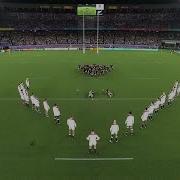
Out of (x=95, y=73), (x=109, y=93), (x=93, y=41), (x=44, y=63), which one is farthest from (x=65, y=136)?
(x=93, y=41)

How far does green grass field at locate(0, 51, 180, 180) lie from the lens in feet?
52.4

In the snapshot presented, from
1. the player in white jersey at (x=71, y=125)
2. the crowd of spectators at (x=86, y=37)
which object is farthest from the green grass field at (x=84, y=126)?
the crowd of spectators at (x=86, y=37)

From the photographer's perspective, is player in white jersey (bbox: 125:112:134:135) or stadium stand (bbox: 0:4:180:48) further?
stadium stand (bbox: 0:4:180:48)

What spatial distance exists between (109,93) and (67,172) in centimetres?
1122

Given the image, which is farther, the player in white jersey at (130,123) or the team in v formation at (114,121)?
the player in white jersey at (130,123)

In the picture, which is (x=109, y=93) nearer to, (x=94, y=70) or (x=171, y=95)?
(x=171, y=95)

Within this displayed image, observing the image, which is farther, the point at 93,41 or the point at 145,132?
the point at 93,41

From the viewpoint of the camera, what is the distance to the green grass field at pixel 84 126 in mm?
15984

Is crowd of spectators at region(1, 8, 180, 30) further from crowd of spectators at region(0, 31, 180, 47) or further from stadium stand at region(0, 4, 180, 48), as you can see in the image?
crowd of spectators at region(0, 31, 180, 47)

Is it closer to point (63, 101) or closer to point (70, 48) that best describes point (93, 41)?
point (70, 48)

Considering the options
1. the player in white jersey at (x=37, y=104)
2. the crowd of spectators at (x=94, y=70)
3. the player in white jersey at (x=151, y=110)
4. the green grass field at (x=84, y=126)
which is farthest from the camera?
the crowd of spectators at (x=94, y=70)

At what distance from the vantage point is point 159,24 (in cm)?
5416

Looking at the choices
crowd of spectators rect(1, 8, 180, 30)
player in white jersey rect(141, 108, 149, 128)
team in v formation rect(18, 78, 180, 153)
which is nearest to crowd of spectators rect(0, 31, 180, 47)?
crowd of spectators rect(1, 8, 180, 30)

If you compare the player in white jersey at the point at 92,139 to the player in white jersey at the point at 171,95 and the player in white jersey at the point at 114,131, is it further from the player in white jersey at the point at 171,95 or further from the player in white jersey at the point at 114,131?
the player in white jersey at the point at 171,95
